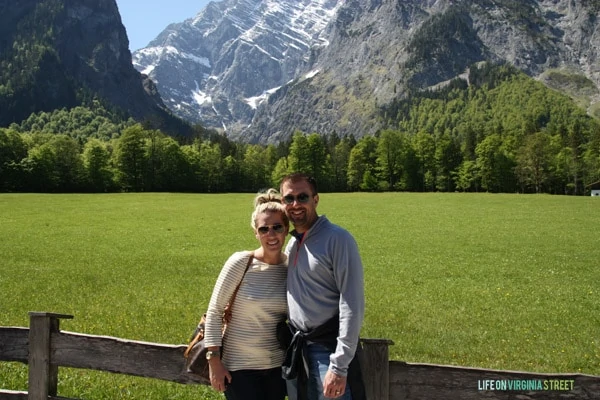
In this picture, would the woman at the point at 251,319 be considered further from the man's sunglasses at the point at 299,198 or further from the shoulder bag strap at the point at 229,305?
the man's sunglasses at the point at 299,198

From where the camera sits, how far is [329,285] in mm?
4953

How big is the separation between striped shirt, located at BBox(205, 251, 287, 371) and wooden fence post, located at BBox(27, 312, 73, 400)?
95.0 inches

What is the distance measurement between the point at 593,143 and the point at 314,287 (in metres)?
134

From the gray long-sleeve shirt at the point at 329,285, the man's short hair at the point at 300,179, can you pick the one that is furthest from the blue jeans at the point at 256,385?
the man's short hair at the point at 300,179

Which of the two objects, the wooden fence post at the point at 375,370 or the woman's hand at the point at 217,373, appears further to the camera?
the wooden fence post at the point at 375,370

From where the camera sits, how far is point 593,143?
115 m

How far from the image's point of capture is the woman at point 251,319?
17.3 feet

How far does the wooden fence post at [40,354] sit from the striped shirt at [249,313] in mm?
2412

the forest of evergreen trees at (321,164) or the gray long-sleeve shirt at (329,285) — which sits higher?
the forest of evergreen trees at (321,164)

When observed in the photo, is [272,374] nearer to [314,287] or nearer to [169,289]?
[314,287]

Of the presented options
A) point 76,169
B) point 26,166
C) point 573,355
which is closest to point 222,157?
point 76,169

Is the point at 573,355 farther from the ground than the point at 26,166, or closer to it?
closer to it

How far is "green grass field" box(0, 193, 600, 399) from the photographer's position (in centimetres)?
1202

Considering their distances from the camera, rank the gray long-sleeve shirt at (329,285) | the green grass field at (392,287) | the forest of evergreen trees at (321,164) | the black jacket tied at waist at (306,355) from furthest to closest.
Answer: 1. the forest of evergreen trees at (321,164)
2. the green grass field at (392,287)
3. the black jacket tied at waist at (306,355)
4. the gray long-sleeve shirt at (329,285)
